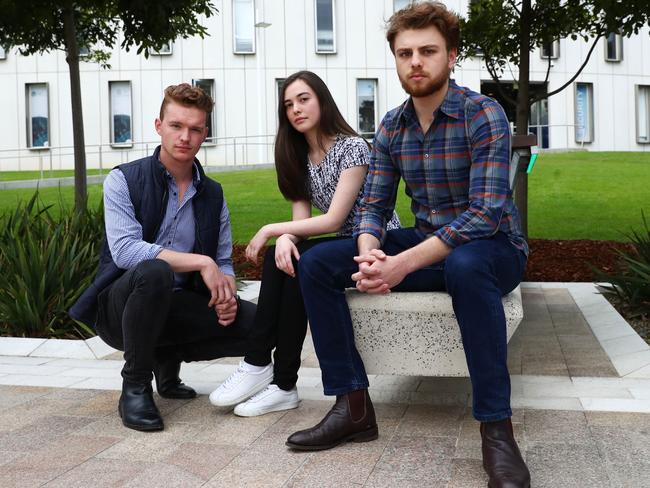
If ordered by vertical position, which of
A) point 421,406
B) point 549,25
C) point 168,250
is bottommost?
point 421,406

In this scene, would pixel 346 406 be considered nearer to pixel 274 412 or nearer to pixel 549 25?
pixel 274 412

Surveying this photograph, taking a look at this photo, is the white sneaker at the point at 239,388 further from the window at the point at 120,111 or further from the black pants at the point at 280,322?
the window at the point at 120,111

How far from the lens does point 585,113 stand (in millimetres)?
32062

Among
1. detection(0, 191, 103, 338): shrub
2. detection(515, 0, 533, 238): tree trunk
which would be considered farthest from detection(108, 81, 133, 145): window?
detection(0, 191, 103, 338): shrub

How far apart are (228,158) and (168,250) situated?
24.9 meters

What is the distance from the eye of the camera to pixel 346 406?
3613 mm

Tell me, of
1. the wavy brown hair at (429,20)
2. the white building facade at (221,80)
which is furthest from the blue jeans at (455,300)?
the white building facade at (221,80)

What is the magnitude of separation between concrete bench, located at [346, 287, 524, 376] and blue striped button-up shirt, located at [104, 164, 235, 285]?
0.89 metres

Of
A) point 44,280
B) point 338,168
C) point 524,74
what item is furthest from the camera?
point 524,74

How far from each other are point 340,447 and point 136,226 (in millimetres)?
1381

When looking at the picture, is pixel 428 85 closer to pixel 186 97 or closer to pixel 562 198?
pixel 186 97

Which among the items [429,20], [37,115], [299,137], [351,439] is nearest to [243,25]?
[37,115]

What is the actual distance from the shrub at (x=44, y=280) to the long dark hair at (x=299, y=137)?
96.7 inches

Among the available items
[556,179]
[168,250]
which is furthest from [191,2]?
[556,179]
